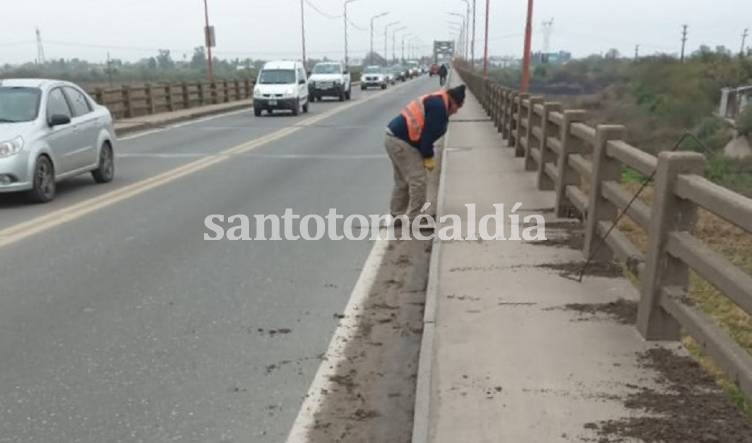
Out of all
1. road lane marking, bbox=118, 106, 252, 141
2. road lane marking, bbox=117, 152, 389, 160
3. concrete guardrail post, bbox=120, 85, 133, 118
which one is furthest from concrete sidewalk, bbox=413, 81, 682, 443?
concrete guardrail post, bbox=120, 85, 133, 118

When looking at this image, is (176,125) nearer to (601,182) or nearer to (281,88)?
(281,88)

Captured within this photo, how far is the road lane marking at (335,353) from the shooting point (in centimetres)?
381

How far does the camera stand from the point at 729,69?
180ft

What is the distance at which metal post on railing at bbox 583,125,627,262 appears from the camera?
19.5 feet

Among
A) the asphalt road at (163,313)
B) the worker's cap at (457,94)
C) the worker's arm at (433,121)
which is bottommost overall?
the asphalt road at (163,313)

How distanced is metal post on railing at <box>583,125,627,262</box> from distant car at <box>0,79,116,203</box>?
6.88m

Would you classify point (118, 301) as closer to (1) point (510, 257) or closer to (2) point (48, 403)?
(2) point (48, 403)

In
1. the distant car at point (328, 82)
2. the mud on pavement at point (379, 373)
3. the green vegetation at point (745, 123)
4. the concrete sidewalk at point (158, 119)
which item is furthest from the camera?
the distant car at point (328, 82)

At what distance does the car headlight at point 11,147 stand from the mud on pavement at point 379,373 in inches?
214

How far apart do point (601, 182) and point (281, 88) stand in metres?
23.3

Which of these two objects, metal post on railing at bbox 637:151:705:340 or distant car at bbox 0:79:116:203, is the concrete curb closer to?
metal post on railing at bbox 637:151:705:340

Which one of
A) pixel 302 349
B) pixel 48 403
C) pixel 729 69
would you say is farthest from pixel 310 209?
pixel 729 69

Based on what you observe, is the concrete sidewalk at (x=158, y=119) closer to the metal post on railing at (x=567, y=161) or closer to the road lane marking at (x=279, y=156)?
the road lane marking at (x=279, y=156)

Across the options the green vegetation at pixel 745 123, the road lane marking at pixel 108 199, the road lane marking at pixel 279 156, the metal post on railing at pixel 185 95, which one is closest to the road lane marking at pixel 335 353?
the road lane marking at pixel 108 199
